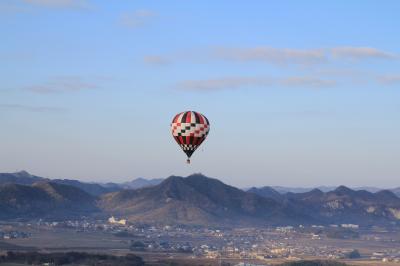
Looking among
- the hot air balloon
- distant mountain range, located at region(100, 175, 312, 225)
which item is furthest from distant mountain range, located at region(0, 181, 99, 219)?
the hot air balloon

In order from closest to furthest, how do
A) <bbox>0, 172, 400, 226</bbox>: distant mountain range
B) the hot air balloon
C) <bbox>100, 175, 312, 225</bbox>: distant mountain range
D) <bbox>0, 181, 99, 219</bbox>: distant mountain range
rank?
the hot air balloon, <bbox>0, 181, 99, 219</bbox>: distant mountain range, <bbox>0, 172, 400, 226</bbox>: distant mountain range, <bbox>100, 175, 312, 225</bbox>: distant mountain range

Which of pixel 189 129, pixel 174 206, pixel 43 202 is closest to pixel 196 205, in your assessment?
pixel 174 206

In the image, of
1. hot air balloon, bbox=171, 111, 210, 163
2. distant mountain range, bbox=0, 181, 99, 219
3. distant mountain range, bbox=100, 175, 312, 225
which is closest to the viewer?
hot air balloon, bbox=171, 111, 210, 163

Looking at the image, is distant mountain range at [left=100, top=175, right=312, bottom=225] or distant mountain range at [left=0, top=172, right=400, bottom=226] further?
distant mountain range at [left=100, top=175, right=312, bottom=225]

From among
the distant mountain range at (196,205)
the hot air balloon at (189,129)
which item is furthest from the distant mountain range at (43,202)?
the hot air balloon at (189,129)

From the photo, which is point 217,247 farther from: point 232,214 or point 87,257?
point 232,214

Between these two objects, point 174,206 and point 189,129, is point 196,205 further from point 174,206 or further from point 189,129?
point 189,129

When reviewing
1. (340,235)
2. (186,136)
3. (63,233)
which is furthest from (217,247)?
(186,136)

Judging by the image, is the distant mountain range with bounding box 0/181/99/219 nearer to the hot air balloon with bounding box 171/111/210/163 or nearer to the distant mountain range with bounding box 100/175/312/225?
the distant mountain range with bounding box 100/175/312/225

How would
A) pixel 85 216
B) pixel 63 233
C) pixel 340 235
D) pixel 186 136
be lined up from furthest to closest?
pixel 85 216
pixel 340 235
pixel 63 233
pixel 186 136
